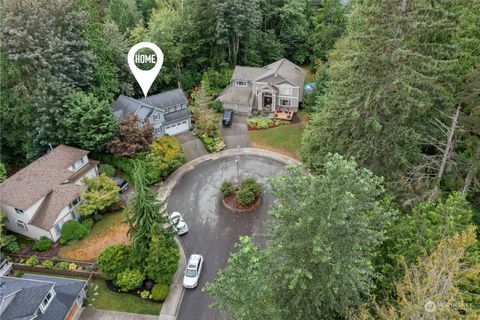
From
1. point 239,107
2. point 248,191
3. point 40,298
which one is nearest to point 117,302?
point 40,298

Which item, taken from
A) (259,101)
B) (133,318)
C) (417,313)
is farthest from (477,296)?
(259,101)

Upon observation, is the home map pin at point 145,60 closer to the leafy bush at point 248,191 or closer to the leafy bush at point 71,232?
the leafy bush at point 248,191

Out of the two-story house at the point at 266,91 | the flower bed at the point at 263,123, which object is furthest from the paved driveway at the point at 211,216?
the two-story house at the point at 266,91

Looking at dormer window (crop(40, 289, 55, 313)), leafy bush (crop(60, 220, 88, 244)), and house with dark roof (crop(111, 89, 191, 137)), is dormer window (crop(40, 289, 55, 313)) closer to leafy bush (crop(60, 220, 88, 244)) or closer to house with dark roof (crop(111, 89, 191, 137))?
leafy bush (crop(60, 220, 88, 244))

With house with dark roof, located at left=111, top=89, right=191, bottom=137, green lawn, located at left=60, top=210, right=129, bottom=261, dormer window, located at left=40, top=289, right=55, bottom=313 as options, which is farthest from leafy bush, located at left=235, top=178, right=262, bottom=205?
dormer window, located at left=40, top=289, right=55, bottom=313

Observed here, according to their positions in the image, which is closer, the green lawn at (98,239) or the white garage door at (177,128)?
the green lawn at (98,239)

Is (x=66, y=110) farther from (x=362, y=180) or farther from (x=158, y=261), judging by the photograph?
(x=362, y=180)

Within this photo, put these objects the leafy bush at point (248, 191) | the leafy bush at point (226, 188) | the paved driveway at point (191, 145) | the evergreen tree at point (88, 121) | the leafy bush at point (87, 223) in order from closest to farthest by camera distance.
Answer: the leafy bush at point (87, 223)
the leafy bush at point (248, 191)
the leafy bush at point (226, 188)
the evergreen tree at point (88, 121)
the paved driveway at point (191, 145)
